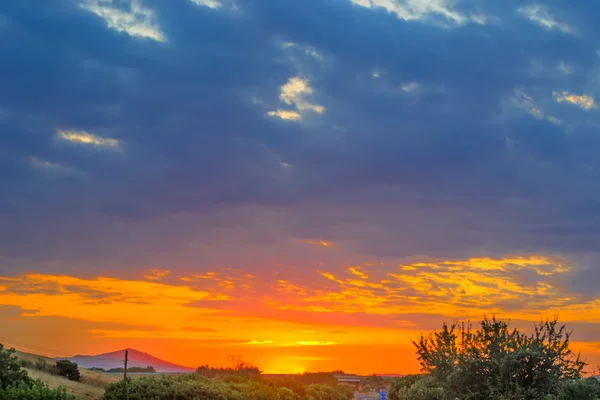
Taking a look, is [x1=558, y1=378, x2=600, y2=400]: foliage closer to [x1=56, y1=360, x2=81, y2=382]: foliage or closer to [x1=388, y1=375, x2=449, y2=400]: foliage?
[x1=388, y1=375, x2=449, y2=400]: foliage

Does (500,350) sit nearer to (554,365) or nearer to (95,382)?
(554,365)

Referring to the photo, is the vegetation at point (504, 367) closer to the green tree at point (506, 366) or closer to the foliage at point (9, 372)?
the green tree at point (506, 366)

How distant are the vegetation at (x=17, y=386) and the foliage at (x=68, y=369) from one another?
1011 inches

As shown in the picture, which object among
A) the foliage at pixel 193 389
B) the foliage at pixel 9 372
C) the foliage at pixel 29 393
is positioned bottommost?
the foliage at pixel 193 389

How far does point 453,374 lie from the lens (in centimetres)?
2230

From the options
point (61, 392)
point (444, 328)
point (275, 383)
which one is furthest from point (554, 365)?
point (275, 383)

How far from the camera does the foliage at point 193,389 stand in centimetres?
4009

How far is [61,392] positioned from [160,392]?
423 inches

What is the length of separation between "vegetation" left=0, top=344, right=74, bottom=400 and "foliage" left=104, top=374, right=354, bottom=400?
28.7 feet

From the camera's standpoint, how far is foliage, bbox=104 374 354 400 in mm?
40094

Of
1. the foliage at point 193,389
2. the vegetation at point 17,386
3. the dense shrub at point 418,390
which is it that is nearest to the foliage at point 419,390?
the dense shrub at point 418,390

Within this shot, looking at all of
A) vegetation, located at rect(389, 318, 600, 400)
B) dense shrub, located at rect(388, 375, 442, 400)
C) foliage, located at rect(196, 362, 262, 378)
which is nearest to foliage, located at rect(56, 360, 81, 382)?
foliage, located at rect(196, 362, 262, 378)

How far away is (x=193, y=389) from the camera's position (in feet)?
137

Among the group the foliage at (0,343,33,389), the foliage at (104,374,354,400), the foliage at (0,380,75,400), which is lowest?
the foliage at (104,374,354,400)
